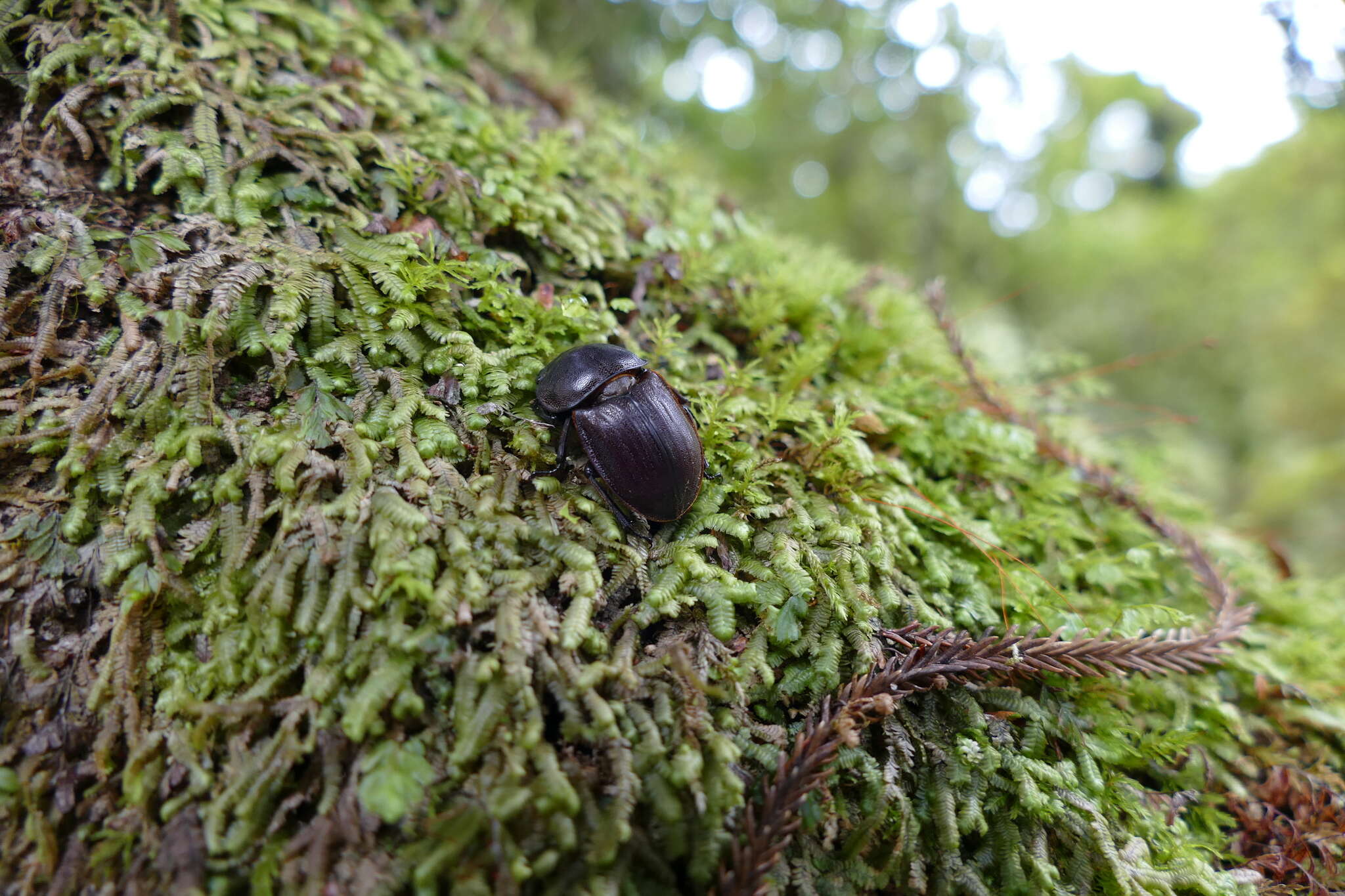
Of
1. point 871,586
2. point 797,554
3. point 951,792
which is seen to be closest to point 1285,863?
point 951,792

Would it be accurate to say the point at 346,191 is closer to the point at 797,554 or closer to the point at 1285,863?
the point at 797,554

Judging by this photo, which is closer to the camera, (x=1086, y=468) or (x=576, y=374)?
(x=576, y=374)

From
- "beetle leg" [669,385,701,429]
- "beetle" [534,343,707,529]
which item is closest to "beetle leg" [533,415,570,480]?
"beetle" [534,343,707,529]

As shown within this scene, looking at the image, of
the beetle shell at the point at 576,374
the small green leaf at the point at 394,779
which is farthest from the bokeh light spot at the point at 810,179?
the small green leaf at the point at 394,779

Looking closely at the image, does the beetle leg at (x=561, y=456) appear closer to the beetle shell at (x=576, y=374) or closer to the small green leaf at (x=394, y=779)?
the beetle shell at (x=576, y=374)

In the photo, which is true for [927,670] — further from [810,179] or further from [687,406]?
[810,179]

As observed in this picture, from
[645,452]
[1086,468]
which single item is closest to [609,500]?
[645,452]
